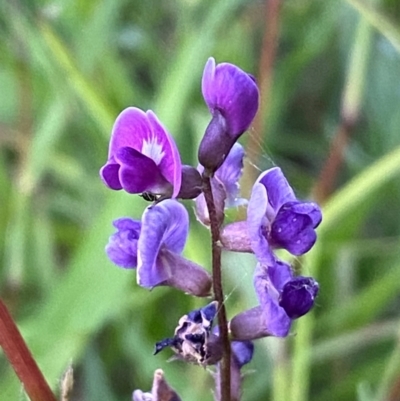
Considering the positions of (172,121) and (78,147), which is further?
(78,147)

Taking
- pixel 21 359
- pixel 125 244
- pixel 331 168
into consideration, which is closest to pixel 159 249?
pixel 125 244

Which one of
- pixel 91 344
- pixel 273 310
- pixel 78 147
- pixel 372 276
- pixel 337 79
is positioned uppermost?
pixel 337 79

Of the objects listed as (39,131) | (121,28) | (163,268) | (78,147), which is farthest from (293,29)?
(163,268)

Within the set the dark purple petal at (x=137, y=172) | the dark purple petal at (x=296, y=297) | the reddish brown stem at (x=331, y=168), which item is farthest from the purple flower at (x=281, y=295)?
the reddish brown stem at (x=331, y=168)

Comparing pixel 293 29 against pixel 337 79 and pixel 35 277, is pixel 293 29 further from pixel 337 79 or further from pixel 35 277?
pixel 35 277

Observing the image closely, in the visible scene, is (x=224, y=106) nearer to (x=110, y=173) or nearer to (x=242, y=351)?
(x=110, y=173)

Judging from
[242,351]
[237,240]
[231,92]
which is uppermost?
[231,92]

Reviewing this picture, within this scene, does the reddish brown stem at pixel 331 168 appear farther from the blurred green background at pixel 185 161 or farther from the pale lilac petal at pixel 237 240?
the pale lilac petal at pixel 237 240
